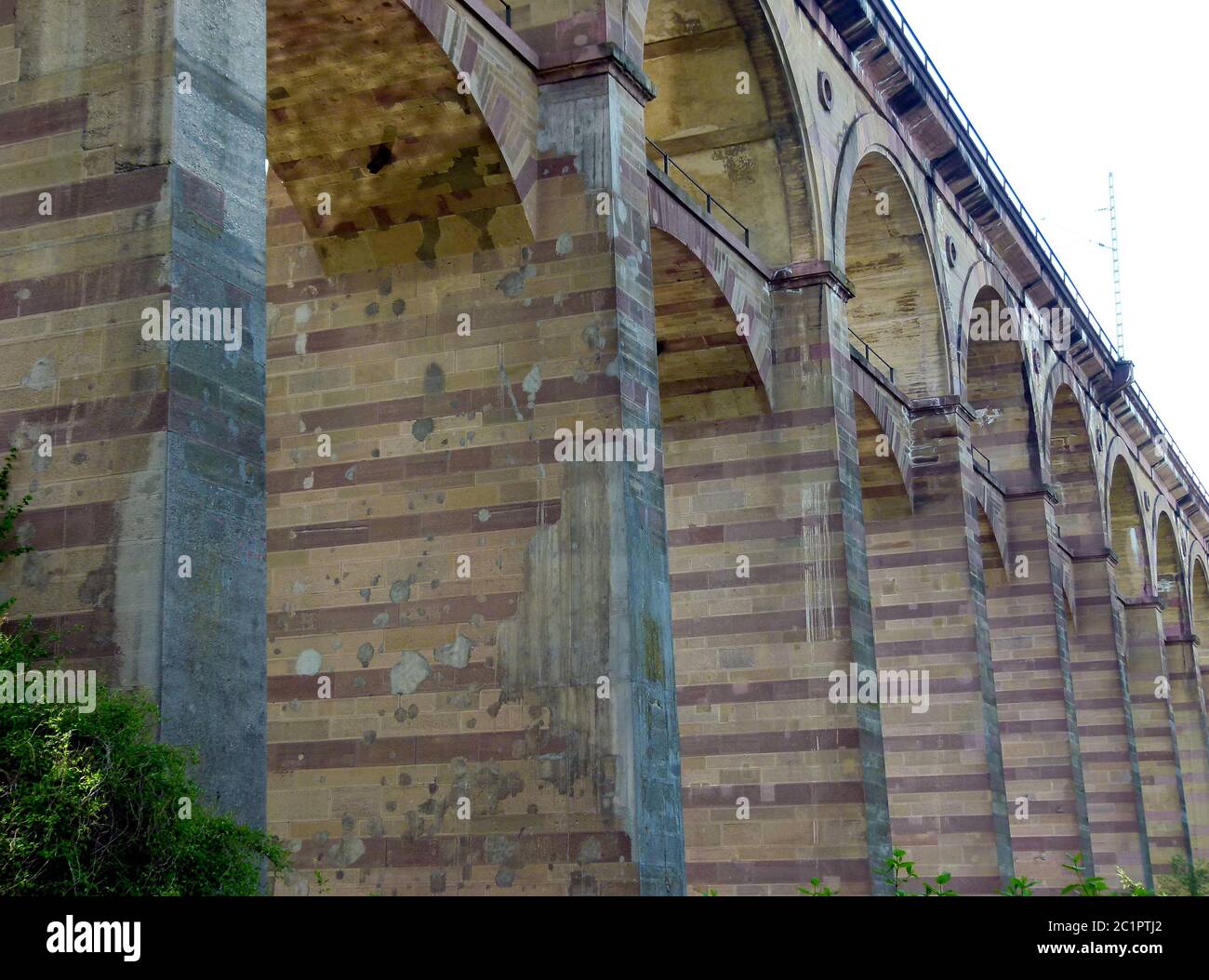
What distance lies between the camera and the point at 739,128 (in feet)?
63.1

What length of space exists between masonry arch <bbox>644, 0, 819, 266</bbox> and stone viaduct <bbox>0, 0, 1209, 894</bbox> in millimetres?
45

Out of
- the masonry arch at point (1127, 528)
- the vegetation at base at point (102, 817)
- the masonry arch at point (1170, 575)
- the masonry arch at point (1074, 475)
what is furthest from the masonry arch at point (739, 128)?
the masonry arch at point (1170, 575)

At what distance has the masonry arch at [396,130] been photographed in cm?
1248

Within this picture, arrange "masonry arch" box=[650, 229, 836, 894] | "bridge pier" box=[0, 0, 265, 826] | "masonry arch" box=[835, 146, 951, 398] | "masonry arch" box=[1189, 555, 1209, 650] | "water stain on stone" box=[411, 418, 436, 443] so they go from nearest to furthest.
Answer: "bridge pier" box=[0, 0, 265, 826]
"water stain on stone" box=[411, 418, 436, 443]
"masonry arch" box=[650, 229, 836, 894]
"masonry arch" box=[835, 146, 951, 398]
"masonry arch" box=[1189, 555, 1209, 650]

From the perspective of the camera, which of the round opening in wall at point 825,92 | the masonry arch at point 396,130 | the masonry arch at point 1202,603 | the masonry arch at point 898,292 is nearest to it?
the masonry arch at point 396,130

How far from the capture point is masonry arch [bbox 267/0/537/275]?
41.0 feet

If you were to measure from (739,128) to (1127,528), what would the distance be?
24.8m

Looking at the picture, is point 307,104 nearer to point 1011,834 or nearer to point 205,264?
point 205,264

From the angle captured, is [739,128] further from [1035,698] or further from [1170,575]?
[1170,575]

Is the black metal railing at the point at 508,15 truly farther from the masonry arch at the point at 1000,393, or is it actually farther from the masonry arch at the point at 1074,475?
the masonry arch at the point at 1074,475

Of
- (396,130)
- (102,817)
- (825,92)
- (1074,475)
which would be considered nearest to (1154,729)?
(1074,475)

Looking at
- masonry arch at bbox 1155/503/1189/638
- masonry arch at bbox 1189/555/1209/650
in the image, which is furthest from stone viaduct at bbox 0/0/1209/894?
masonry arch at bbox 1189/555/1209/650

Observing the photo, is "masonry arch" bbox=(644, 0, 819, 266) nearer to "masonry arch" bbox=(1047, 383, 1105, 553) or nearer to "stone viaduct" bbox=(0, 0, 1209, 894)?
"stone viaduct" bbox=(0, 0, 1209, 894)

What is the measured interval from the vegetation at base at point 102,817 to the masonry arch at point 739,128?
1324 centimetres
